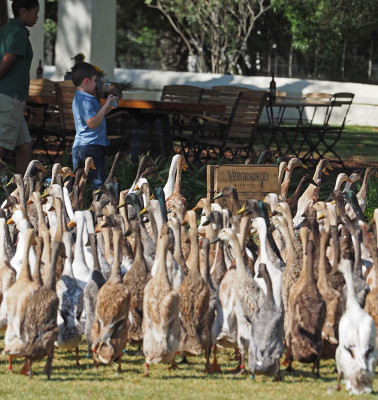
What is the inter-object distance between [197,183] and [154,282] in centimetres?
523

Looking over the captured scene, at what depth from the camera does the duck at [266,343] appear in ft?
17.5

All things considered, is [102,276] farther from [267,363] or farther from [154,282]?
[267,363]

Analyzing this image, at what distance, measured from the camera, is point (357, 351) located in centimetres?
516

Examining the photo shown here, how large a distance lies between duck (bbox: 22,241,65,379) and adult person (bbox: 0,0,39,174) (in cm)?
405

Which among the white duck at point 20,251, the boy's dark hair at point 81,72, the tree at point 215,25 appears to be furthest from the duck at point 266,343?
the tree at point 215,25

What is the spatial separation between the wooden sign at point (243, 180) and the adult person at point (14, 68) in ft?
7.83

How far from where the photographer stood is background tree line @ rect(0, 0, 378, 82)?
27766mm

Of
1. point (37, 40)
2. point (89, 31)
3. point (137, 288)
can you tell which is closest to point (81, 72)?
point (137, 288)

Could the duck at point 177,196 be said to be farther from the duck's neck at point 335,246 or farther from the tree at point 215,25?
the tree at point 215,25

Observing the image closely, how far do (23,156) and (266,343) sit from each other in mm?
5059

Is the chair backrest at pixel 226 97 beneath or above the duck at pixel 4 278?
above

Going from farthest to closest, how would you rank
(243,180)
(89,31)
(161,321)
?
(89,31)
(243,180)
(161,321)

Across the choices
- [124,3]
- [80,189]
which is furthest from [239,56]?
[80,189]

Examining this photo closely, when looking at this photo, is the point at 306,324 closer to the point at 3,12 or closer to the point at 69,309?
the point at 69,309
